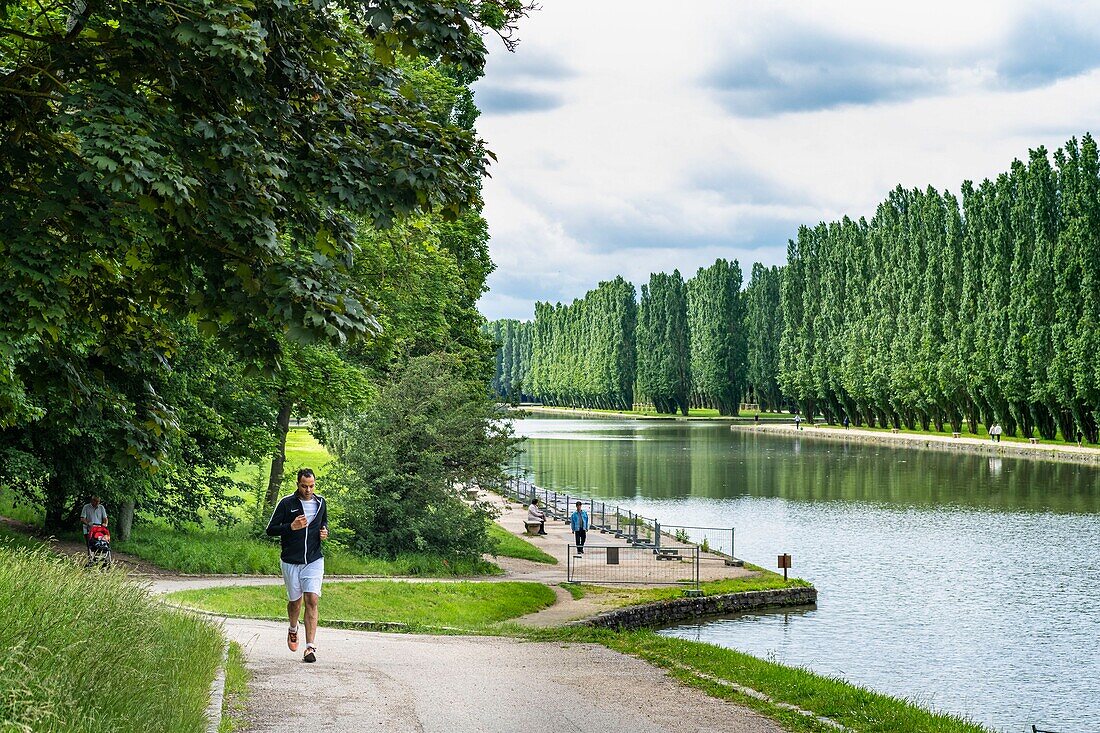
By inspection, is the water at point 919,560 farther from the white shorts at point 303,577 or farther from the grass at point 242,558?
the white shorts at point 303,577

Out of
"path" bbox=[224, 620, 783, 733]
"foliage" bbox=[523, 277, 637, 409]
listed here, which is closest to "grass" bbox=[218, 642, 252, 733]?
"path" bbox=[224, 620, 783, 733]

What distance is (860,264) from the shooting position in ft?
354

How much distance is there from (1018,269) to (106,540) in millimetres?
68824

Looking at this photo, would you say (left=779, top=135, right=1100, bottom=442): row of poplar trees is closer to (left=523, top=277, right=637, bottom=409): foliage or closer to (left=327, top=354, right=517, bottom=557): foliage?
(left=523, top=277, right=637, bottom=409): foliage

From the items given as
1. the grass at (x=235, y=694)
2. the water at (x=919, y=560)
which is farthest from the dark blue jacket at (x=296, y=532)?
the water at (x=919, y=560)

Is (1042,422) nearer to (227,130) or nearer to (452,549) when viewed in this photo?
(452,549)

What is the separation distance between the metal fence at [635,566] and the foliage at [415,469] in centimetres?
267

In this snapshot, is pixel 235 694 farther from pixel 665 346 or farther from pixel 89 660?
pixel 665 346

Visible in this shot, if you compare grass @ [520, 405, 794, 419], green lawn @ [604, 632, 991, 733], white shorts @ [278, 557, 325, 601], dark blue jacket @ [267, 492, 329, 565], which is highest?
grass @ [520, 405, 794, 419]

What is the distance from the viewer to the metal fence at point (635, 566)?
27938 millimetres

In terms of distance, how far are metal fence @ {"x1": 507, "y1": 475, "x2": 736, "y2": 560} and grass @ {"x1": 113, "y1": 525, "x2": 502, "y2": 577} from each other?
7208 millimetres

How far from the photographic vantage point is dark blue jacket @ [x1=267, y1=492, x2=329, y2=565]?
11727 millimetres

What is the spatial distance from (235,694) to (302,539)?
1.88 metres

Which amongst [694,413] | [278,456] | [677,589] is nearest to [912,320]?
[694,413]
